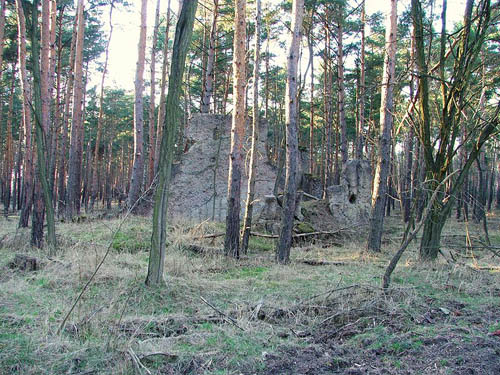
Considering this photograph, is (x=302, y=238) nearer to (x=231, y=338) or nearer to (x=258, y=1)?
(x=258, y=1)

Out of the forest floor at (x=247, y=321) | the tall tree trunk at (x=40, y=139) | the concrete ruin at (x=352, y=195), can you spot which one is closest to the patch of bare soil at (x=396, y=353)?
the forest floor at (x=247, y=321)

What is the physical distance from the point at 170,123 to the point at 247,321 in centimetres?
254

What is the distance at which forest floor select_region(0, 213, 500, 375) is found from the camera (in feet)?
11.4

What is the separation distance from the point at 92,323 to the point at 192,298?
57.4 inches

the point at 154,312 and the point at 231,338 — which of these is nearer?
the point at 231,338

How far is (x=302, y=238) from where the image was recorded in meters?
12.6

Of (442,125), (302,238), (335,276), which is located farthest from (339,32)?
(335,276)

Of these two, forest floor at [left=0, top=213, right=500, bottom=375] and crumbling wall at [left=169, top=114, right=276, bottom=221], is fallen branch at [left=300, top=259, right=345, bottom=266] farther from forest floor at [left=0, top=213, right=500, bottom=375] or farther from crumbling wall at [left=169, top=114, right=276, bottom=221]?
crumbling wall at [left=169, top=114, right=276, bottom=221]

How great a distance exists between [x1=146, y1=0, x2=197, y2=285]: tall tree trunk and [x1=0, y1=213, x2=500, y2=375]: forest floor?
2.06ft

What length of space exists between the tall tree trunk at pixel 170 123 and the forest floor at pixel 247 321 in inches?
24.8

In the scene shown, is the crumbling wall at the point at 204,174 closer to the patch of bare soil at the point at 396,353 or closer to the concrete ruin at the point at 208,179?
the concrete ruin at the point at 208,179

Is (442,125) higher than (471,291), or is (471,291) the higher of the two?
(442,125)

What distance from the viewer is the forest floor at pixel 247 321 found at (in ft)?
11.4

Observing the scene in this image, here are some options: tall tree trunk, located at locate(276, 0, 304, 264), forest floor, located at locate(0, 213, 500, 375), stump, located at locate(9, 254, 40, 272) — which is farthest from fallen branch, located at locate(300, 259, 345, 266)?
stump, located at locate(9, 254, 40, 272)
